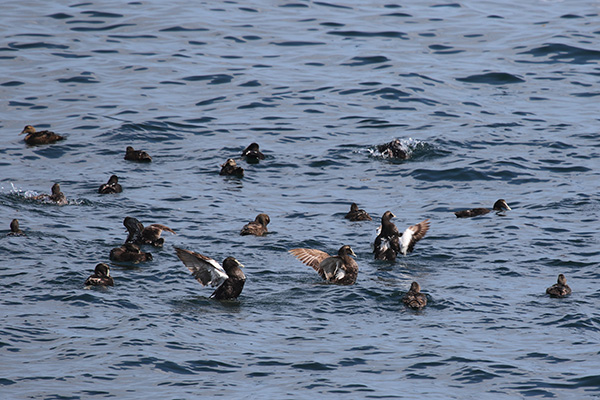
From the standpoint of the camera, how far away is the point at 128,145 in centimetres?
2253

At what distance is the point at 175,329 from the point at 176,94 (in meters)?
16.5

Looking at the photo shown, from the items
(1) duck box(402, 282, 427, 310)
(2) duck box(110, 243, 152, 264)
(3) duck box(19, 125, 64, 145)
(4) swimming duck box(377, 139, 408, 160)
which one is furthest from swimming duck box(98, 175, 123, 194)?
(1) duck box(402, 282, 427, 310)

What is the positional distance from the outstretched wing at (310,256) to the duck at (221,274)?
1436 millimetres


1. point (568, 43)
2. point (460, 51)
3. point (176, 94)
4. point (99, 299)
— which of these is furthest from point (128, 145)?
point (568, 43)

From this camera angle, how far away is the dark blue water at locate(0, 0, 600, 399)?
10969 mm

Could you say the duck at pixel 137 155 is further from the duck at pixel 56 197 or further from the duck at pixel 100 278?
the duck at pixel 100 278

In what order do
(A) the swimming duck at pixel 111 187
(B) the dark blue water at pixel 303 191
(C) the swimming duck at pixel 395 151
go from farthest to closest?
(C) the swimming duck at pixel 395 151
(A) the swimming duck at pixel 111 187
(B) the dark blue water at pixel 303 191

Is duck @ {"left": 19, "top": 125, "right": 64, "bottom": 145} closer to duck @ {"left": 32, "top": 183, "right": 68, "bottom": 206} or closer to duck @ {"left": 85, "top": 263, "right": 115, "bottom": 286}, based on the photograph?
duck @ {"left": 32, "top": 183, "right": 68, "bottom": 206}

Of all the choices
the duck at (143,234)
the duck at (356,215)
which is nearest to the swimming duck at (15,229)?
the duck at (143,234)

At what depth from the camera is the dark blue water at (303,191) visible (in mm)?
10969

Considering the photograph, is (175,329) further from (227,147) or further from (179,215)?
(227,147)

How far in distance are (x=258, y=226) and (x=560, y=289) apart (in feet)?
18.7

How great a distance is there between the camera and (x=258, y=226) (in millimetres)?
16359

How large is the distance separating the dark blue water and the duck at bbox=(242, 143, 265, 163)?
0.36 meters
